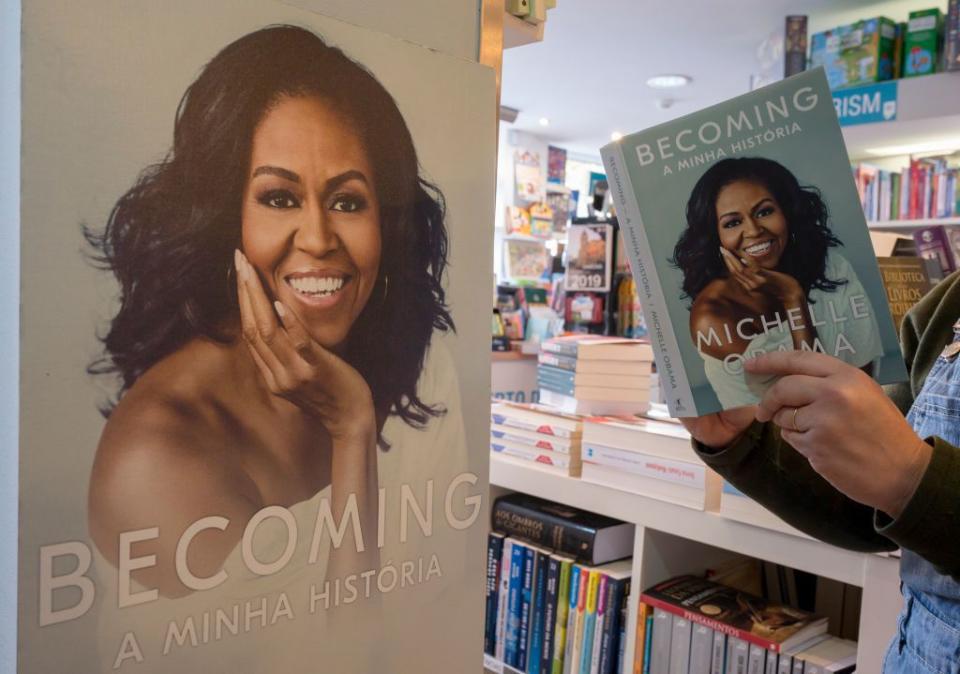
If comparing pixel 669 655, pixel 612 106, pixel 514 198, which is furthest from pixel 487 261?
pixel 514 198

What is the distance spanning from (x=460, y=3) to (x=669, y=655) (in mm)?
1742

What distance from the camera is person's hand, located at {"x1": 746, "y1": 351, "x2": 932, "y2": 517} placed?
2.62ft

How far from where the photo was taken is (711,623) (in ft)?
6.40

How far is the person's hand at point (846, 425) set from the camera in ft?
2.62

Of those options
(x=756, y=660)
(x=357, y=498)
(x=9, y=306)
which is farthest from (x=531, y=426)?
(x=9, y=306)

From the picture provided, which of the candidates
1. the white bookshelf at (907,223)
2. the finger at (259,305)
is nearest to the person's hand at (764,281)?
the finger at (259,305)

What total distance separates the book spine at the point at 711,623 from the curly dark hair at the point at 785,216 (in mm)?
1326

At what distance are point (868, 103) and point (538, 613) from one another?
349cm

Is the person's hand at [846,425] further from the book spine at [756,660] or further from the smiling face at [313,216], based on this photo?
the book spine at [756,660]

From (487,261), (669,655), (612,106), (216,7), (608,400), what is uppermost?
(612,106)

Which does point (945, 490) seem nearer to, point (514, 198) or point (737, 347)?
point (737, 347)

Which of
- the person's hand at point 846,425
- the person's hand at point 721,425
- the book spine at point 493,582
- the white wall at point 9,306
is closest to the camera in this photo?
the white wall at point 9,306

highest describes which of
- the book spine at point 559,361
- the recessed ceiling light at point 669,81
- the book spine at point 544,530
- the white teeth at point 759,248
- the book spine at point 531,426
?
the recessed ceiling light at point 669,81

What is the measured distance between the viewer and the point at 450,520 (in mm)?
813
